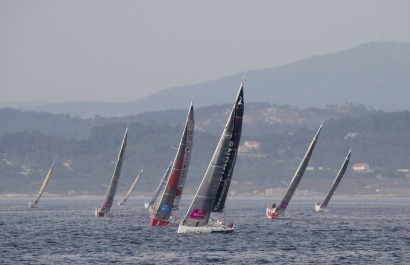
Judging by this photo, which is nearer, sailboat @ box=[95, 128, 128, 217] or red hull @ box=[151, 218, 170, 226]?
red hull @ box=[151, 218, 170, 226]

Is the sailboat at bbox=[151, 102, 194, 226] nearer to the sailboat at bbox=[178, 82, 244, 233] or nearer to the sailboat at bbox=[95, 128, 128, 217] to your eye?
the sailboat at bbox=[178, 82, 244, 233]

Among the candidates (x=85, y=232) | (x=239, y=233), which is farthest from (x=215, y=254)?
(x=85, y=232)

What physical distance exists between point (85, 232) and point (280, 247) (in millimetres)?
29540

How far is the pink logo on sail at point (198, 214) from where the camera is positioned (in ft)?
359

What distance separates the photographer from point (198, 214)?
110 meters

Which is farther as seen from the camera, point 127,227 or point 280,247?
point 127,227

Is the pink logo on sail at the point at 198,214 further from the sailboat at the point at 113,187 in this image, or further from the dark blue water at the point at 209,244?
the sailboat at the point at 113,187

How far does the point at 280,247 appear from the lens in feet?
341

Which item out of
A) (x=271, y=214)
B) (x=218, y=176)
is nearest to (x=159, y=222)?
(x=218, y=176)

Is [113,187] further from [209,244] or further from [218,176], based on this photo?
[209,244]

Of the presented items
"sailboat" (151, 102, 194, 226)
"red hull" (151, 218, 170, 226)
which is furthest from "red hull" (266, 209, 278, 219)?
"sailboat" (151, 102, 194, 226)

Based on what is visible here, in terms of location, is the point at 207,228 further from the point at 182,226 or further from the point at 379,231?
the point at 379,231

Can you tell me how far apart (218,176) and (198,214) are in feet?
12.7

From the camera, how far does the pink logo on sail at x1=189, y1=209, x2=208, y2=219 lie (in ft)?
359
